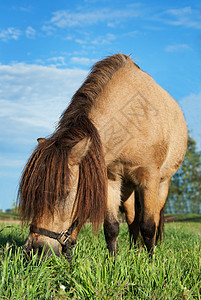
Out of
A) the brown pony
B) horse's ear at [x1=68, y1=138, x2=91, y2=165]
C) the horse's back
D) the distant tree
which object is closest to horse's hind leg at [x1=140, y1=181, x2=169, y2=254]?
the brown pony

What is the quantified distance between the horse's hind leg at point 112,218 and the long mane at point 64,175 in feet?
3.58

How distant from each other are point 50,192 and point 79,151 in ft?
1.63

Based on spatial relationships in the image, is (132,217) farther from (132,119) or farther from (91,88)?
(91,88)

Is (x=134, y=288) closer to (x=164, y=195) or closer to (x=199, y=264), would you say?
(x=199, y=264)

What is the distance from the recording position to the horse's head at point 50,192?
3.14 meters

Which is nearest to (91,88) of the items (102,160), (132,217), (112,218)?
(102,160)

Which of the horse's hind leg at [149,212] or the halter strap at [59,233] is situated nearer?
the halter strap at [59,233]

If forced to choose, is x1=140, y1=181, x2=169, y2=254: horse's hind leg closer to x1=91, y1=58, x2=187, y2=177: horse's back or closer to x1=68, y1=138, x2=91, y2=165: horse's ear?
x1=91, y1=58, x2=187, y2=177: horse's back

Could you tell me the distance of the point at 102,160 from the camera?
3.52 m

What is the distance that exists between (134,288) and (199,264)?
1.05m

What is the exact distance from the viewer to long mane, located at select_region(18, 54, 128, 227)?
3.15m

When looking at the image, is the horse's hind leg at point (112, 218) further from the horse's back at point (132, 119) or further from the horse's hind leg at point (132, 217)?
the horse's hind leg at point (132, 217)

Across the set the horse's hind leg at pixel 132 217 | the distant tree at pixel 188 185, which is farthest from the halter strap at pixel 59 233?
the distant tree at pixel 188 185

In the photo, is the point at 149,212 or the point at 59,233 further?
the point at 149,212
